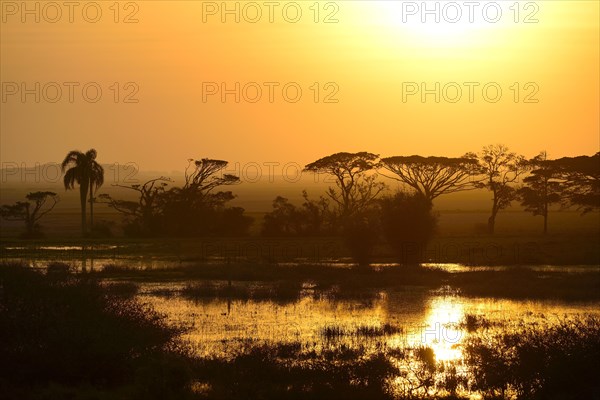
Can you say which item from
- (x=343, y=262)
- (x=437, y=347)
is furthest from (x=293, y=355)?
(x=343, y=262)

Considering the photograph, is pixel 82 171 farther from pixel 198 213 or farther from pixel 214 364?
pixel 214 364

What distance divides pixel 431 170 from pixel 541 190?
422 inches

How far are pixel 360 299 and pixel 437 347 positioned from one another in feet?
35.1

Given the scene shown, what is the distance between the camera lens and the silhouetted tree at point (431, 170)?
281ft

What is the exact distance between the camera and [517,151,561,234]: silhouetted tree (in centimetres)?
8056

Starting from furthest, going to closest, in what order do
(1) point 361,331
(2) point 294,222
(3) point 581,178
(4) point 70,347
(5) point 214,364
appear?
→ (2) point 294,222, (3) point 581,178, (1) point 361,331, (5) point 214,364, (4) point 70,347

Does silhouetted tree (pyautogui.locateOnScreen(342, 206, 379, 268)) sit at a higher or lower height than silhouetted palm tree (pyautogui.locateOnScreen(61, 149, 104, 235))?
lower

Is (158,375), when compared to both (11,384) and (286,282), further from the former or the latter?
(286,282)

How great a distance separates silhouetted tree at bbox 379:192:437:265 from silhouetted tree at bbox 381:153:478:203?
3349 centimetres

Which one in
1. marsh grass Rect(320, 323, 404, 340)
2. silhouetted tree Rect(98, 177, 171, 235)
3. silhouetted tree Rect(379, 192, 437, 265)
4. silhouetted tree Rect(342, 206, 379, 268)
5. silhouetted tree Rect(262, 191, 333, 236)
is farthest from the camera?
silhouetted tree Rect(98, 177, 171, 235)

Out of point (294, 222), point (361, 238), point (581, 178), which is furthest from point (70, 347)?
point (581, 178)

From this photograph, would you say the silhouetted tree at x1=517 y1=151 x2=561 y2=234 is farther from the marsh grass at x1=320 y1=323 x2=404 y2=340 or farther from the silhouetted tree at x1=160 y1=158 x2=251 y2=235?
the marsh grass at x1=320 y1=323 x2=404 y2=340

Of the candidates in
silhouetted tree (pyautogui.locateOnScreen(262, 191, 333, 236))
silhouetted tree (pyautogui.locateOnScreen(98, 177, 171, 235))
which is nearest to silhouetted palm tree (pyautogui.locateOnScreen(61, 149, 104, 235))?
silhouetted tree (pyautogui.locateOnScreen(98, 177, 171, 235))

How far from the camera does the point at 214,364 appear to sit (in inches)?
772
